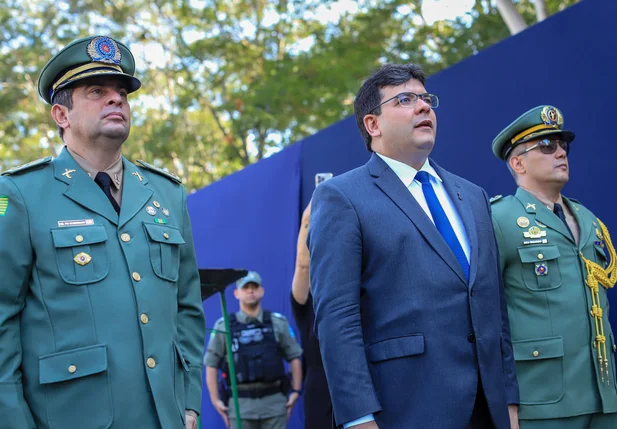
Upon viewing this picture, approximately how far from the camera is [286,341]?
5875mm

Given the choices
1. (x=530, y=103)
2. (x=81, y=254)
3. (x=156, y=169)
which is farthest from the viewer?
(x=530, y=103)

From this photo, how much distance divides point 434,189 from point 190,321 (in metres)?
0.99

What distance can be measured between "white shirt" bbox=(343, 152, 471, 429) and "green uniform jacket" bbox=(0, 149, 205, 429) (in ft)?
2.75

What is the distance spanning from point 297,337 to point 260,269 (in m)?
0.96

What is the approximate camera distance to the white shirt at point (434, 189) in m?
2.43

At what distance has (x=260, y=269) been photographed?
7.17m

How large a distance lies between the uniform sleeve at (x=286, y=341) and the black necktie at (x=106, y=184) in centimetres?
358

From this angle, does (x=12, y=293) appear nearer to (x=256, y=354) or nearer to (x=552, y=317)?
(x=552, y=317)

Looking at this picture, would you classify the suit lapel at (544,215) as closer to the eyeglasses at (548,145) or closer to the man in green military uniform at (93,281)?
the eyeglasses at (548,145)

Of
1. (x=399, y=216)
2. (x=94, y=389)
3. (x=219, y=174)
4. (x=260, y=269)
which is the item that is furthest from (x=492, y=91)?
(x=219, y=174)

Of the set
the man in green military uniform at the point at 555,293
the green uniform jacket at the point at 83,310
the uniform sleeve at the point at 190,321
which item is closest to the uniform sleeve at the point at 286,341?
the man in green military uniform at the point at 555,293

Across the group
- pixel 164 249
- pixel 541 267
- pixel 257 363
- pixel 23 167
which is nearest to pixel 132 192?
A: pixel 164 249

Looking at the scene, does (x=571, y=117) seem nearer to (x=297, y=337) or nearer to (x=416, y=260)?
(x=416, y=260)

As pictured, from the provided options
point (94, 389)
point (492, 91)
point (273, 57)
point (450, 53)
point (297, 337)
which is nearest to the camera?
point (94, 389)
